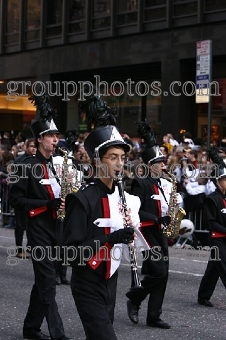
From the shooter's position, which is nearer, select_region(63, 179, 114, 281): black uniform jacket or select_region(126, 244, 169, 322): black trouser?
select_region(63, 179, 114, 281): black uniform jacket

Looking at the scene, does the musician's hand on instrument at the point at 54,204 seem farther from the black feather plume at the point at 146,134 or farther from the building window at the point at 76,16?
the building window at the point at 76,16

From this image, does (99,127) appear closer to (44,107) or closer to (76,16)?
(44,107)

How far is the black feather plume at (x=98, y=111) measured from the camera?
227 inches

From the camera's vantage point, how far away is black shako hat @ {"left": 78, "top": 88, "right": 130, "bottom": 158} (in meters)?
5.55

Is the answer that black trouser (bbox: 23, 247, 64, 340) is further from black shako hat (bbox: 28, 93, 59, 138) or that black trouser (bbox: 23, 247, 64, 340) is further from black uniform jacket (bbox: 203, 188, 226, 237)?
black uniform jacket (bbox: 203, 188, 226, 237)

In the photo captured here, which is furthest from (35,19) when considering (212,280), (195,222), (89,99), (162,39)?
(89,99)

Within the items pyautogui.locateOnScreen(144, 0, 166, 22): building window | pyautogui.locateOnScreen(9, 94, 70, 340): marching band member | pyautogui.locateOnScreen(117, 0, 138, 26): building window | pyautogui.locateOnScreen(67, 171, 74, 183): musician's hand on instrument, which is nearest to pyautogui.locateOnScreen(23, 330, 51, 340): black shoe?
pyautogui.locateOnScreen(9, 94, 70, 340): marching band member

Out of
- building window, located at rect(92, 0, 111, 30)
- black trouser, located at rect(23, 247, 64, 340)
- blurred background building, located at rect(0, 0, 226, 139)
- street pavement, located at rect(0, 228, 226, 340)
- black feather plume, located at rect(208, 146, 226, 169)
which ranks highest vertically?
building window, located at rect(92, 0, 111, 30)

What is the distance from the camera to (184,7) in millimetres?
24375

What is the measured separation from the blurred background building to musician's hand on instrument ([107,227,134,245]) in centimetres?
1834

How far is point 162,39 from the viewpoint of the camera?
25.0 m

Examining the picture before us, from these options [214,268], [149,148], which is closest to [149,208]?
[149,148]

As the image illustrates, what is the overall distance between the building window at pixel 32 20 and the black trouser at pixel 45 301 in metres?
24.3

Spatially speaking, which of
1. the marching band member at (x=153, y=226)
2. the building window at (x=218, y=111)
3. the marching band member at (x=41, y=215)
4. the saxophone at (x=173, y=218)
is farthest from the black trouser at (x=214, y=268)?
the building window at (x=218, y=111)
